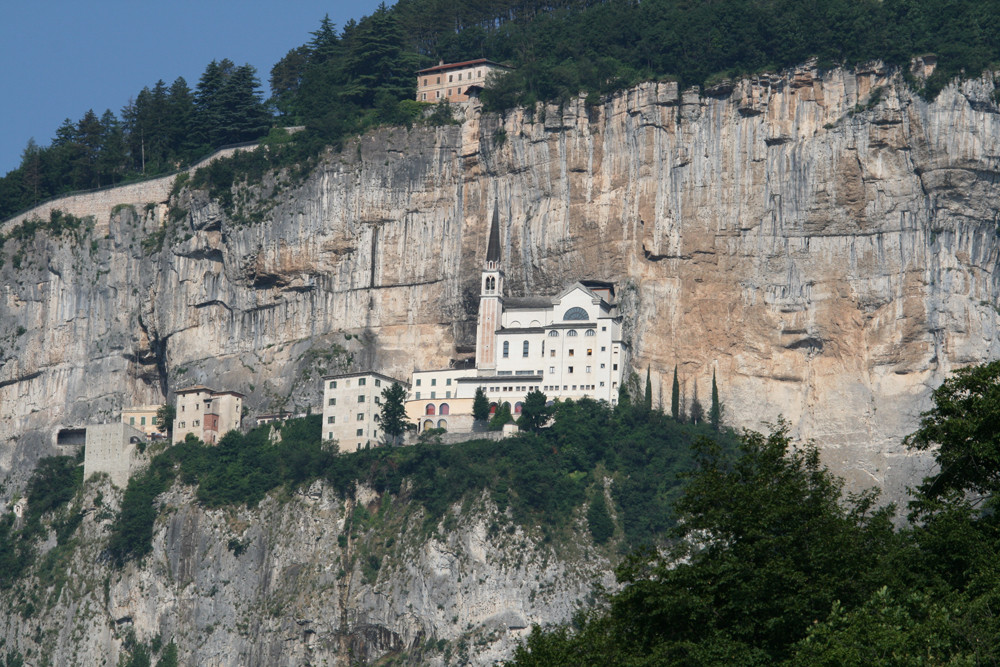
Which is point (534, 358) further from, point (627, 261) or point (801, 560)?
point (801, 560)

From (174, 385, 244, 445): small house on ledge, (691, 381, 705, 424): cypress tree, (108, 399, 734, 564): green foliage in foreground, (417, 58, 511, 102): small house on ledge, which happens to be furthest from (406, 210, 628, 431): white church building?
(417, 58, 511, 102): small house on ledge

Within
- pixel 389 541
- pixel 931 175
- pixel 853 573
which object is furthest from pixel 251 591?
pixel 853 573

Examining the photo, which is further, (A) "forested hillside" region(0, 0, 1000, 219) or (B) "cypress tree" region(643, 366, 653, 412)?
(A) "forested hillside" region(0, 0, 1000, 219)

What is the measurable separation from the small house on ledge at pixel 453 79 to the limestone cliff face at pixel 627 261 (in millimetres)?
4393

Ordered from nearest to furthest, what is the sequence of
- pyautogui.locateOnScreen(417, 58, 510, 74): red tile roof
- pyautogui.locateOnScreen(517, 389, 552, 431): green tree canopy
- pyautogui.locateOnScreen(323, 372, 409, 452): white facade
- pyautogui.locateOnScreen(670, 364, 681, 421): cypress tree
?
pyautogui.locateOnScreen(517, 389, 552, 431): green tree canopy
pyautogui.locateOnScreen(670, 364, 681, 421): cypress tree
pyautogui.locateOnScreen(323, 372, 409, 452): white facade
pyautogui.locateOnScreen(417, 58, 510, 74): red tile roof

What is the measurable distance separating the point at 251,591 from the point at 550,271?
2150 cm

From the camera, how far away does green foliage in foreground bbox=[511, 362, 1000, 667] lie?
34.8m

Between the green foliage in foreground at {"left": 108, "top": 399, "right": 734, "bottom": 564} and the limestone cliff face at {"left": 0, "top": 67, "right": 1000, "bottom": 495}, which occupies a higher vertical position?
the limestone cliff face at {"left": 0, "top": 67, "right": 1000, "bottom": 495}

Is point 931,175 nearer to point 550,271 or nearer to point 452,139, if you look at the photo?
point 550,271

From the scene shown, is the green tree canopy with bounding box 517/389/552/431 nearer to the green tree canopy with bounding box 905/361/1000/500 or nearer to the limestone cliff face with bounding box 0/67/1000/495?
the limestone cliff face with bounding box 0/67/1000/495

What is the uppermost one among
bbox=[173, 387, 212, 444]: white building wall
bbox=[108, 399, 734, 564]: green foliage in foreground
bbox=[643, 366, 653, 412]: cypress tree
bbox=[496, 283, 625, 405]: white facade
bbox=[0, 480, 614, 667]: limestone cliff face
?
bbox=[496, 283, 625, 405]: white facade

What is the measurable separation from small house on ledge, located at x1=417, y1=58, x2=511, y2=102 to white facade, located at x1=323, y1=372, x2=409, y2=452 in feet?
60.8

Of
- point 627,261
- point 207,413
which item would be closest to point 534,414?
point 627,261

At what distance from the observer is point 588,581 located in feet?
244
